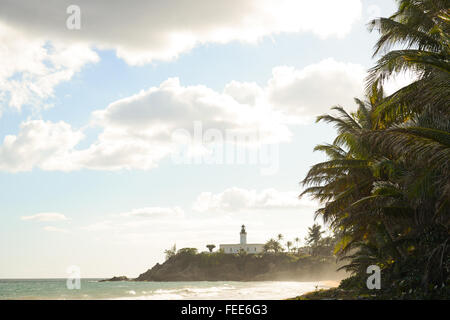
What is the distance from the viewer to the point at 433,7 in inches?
488

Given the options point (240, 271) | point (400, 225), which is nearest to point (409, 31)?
point (400, 225)

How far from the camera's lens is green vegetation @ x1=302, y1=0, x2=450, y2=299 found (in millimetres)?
9656

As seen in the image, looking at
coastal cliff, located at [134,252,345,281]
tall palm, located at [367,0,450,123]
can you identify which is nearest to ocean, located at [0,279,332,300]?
tall palm, located at [367,0,450,123]

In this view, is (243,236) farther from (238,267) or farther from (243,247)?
(238,267)

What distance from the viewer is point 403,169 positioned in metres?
14.0

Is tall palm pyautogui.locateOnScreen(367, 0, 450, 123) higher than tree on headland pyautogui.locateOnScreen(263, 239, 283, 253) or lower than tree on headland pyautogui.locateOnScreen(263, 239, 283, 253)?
higher

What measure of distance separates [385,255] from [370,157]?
176 inches

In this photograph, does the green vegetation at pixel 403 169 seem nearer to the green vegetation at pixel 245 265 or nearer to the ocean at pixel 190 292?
the ocean at pixel 190 292

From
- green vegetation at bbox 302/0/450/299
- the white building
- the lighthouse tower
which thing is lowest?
the white building

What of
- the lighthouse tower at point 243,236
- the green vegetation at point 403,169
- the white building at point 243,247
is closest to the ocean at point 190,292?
the green vegetation at point 403,169

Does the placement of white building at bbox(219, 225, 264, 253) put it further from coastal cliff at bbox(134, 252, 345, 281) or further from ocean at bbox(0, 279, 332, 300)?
ocean at bbox(0, 279, 332, 300)

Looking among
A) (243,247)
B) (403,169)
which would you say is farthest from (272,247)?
(403,169)

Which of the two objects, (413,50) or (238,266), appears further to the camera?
(238,266)

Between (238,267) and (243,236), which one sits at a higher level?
(243,236)
